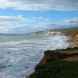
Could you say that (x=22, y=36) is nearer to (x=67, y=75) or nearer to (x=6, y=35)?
(x=6, y=35)

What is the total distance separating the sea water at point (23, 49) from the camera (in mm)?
8245

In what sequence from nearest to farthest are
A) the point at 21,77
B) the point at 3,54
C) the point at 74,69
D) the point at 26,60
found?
the point at 74,69, the point at 21,77, the point at 26,60, the point at 3,54

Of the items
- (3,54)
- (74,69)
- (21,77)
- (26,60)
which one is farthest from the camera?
(3,54)

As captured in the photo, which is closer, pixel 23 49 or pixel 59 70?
pixel 59 70

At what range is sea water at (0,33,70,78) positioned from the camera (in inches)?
325

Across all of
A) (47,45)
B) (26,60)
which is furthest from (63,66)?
(47,45)

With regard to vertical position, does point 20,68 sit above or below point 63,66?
below

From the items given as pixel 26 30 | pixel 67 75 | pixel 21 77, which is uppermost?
pixel 26 30

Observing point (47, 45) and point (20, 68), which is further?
point (47, 45)

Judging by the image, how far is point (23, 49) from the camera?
11.7 meters

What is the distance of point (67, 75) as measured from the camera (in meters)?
3.65

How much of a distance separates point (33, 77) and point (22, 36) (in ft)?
29.2

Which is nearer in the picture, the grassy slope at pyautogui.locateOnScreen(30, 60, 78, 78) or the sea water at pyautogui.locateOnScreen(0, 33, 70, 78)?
the grassy slope at pyautogui.locateOnScreen(30, 60, 78, 78)

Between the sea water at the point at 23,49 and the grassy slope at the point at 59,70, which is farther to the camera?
the sea water at the point at 23,49
